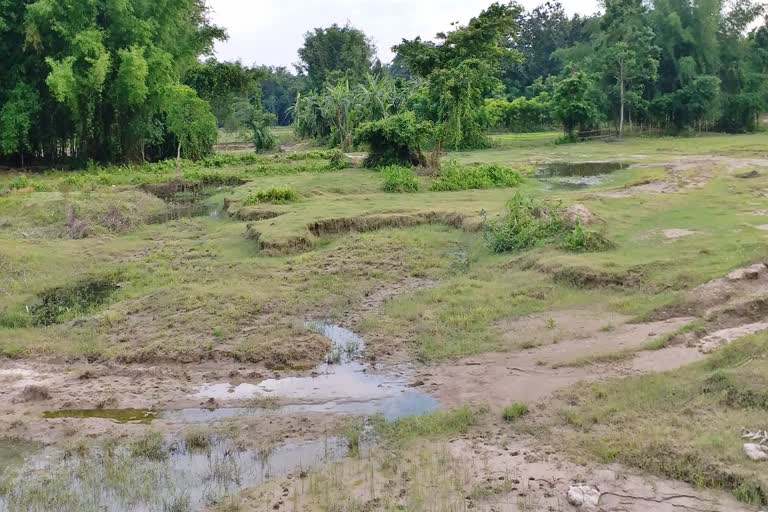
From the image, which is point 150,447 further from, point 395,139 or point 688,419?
point 395,139

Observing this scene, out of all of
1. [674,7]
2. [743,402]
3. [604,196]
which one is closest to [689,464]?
[743,402]

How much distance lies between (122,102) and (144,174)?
3959 mm

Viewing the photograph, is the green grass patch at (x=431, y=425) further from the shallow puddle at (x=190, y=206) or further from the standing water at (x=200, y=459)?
the shallow puddle at (x=190, y=206)

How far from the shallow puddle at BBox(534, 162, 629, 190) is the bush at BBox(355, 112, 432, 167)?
14.6 ft

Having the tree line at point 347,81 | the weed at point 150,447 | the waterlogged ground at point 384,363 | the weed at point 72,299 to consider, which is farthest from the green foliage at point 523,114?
the weed at point 150,447

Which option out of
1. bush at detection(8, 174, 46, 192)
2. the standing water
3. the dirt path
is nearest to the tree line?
bush at detection(8, 174, 46, 192)

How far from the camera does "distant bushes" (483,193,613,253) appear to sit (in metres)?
12.1

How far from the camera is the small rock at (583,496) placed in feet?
16.3

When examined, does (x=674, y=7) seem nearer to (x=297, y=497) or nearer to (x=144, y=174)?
(x=144, y=174)

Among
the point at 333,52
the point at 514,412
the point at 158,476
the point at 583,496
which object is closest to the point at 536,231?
the point at 514,412

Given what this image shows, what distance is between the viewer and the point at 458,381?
7.72 meters

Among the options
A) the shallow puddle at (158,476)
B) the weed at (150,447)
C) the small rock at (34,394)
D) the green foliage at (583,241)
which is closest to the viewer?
the shallow puddle at (158,476)

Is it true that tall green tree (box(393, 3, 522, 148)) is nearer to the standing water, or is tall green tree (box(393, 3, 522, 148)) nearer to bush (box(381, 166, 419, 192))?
bush (box(381, 166, 419, 192))

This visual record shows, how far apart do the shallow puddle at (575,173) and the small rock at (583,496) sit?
1780 centimetres
